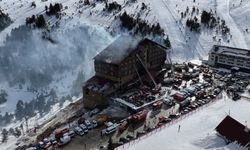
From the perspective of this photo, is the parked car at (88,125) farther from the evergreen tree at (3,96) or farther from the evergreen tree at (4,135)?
the evergreen tree at (3,96)

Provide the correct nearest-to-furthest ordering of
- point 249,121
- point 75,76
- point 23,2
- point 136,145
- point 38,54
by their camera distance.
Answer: point 136,145
point 249,121
point 75,76
point 38,54
point 23,2

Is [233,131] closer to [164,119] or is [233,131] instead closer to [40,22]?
[164,119]

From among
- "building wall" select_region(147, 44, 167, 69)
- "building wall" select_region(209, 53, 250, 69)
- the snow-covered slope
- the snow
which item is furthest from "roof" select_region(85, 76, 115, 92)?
"building wall" select_region(209, 53, 250, 69)

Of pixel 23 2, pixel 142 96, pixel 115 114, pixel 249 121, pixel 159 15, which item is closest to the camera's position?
pixel 249 121

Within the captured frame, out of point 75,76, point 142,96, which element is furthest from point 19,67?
point 142,96

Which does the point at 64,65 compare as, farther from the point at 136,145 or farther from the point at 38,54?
the point at 136,145

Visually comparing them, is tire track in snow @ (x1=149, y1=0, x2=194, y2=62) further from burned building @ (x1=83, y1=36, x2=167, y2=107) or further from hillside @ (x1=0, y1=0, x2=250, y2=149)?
burned building @ (x1=83, y1=36, x2=167, y2=107)

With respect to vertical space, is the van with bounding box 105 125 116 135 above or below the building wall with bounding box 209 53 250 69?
below
